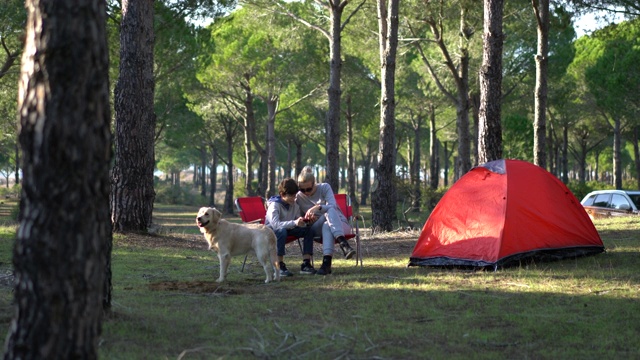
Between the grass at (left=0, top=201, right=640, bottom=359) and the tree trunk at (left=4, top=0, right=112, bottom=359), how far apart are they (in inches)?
35.3

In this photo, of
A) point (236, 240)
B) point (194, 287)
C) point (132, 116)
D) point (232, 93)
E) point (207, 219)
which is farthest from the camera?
point (232, 93)

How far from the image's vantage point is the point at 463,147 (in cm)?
2200

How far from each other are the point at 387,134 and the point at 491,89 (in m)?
4.33

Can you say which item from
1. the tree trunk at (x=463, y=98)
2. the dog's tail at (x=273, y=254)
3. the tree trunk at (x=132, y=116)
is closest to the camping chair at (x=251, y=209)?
the dog's tail at (x=273, y=254)

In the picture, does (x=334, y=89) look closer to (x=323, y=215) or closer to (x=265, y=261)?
(x=323, y=215)

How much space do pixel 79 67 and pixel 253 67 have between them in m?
26.9

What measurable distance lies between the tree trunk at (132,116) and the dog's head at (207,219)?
4.59 meters

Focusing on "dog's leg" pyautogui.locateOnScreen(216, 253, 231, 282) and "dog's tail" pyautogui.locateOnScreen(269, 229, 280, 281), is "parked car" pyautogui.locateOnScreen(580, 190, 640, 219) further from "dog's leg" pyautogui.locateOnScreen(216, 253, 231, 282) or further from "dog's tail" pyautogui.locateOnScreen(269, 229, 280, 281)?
"dog's leg" pyautogui.locateOnScreen(216, 253, 231, 282)

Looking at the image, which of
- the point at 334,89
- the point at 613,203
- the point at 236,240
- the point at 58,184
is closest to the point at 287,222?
the point at 236,240

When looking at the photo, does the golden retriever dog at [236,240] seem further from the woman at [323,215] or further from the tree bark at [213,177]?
the tree bark at [213,177]

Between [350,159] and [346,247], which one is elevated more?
[350,159]

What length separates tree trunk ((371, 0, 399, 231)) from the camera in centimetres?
1519

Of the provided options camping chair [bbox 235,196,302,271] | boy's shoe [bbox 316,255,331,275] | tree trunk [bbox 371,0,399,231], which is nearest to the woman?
boy's shoe [bbox 316,255,331,275]

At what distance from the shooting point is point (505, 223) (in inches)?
342
